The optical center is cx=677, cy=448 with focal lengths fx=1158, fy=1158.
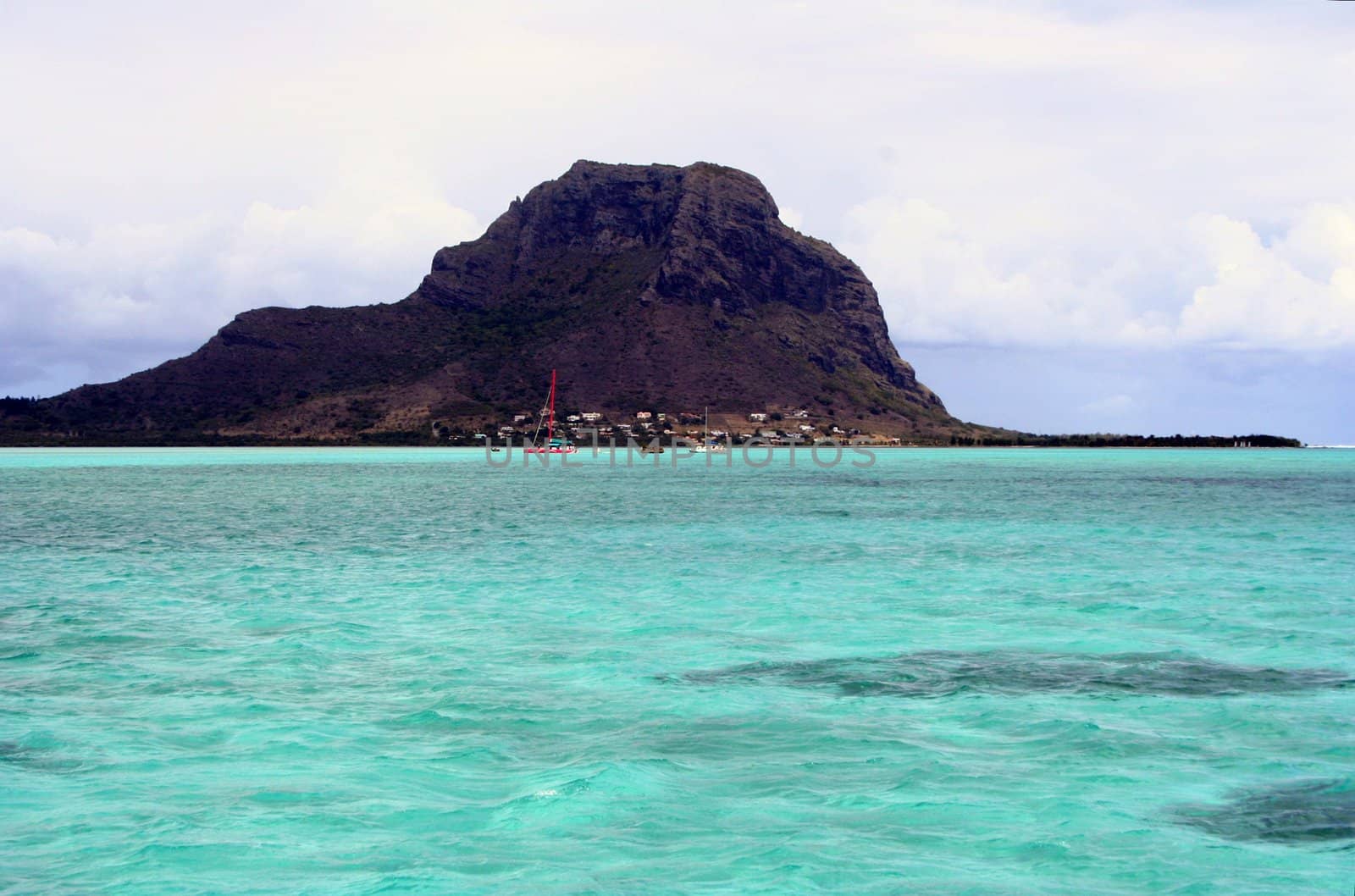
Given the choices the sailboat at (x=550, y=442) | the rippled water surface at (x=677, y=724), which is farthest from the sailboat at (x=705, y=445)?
the rippled water surface at (x=677, y=724)

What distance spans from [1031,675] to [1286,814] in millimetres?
5940

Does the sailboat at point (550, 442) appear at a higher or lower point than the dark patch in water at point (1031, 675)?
higher

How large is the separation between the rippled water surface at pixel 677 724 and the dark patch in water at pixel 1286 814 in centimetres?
4

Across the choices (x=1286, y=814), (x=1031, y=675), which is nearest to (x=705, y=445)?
(x=1031, y=675)

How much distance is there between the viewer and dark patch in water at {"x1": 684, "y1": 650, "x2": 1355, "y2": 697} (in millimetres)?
15680

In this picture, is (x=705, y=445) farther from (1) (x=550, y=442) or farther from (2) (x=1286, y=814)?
(2) (x=1286, y=814)

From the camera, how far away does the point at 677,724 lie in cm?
1391

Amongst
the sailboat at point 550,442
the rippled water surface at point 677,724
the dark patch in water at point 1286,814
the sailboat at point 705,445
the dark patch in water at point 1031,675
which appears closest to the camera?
the rippled water surface at point 677,724

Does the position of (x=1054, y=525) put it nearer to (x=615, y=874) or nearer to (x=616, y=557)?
(x=616, y=557)

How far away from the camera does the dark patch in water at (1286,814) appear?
1008 cm

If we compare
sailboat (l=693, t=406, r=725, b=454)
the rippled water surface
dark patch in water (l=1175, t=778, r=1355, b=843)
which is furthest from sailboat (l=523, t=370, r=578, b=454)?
dark patch in water (l=1175, t=778, r=1355, b=843)

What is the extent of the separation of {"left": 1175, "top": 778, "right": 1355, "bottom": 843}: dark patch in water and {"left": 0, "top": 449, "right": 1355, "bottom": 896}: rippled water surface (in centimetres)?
4

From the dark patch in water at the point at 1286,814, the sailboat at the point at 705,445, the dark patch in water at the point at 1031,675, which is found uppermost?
the sailboat at the point at 705,445

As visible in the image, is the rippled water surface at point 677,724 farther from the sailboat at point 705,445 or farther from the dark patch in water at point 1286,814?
the sailboat at point 705,445
